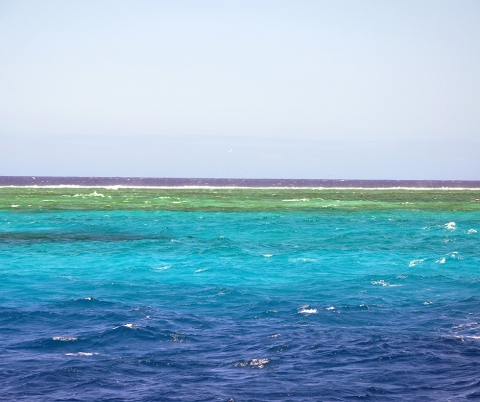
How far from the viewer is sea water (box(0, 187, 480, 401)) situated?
11398mm

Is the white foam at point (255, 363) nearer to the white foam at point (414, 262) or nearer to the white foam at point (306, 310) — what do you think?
the white foam at point (306, 310)

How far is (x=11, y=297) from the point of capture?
19.4 meters

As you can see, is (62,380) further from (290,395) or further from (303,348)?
(303,348)

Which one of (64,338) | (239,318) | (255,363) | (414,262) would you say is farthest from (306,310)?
(414,262)

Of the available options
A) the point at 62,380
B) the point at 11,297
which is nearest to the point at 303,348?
the point at 62,380

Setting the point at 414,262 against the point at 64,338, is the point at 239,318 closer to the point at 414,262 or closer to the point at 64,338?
the point at 64,338

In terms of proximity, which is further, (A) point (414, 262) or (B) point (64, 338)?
(A) point (414, 262)

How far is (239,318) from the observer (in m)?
16.7

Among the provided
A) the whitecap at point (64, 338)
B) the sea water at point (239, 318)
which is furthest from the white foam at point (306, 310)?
the whitecap at point (64, 338)

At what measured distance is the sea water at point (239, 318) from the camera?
11398 mm

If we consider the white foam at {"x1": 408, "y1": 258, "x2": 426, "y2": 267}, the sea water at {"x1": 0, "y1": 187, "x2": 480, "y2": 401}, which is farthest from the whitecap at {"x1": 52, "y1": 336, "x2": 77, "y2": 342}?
the white foam at {"x1": 408, "y1": 258, "x2": 426, "y2": 267}

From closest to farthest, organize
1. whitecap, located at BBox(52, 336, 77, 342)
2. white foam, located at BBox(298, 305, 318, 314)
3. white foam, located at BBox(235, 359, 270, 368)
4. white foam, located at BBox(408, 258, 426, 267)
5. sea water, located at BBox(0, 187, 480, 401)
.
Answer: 1. sea water, located at BBox(0, 187, 480, 401)
2. white foam, located at BBox(235, 359, 270, 368)
3. whitecap, located at BBox(52, 336, 77, 342)
4. white foam, located at BBox(298, 305, 318, 314)
5. white foam, located at BBox(408, 258, 426, 267)

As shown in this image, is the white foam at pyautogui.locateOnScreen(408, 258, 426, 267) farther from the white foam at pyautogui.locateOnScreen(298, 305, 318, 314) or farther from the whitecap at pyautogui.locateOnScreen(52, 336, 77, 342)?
the whitecap at pyautogui.locateOnScreen(52, 336, 77, 342)

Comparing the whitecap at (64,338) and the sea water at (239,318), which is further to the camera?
the whitecap at (64,338)
